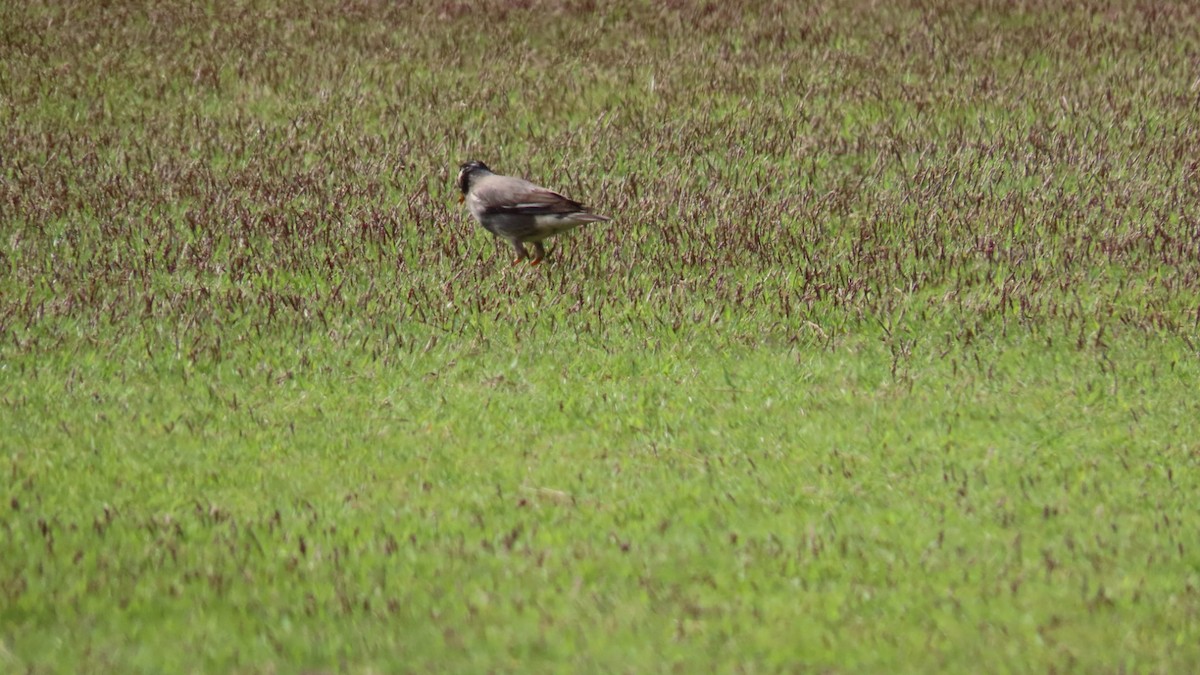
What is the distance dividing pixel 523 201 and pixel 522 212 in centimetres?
8

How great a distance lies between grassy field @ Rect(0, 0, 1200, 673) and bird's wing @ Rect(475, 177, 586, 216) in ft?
1.49


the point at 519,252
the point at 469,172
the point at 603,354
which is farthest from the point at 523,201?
the point at 603,354

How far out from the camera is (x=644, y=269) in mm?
10617

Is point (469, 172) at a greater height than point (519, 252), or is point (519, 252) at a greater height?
point (469, 172)

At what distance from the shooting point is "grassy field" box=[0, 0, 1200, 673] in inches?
221

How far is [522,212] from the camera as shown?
10578 mm

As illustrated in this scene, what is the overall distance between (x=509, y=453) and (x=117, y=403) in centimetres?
231

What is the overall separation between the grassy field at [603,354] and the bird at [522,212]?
0.97 ft

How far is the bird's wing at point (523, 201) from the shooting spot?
Result: 10531 millimetres

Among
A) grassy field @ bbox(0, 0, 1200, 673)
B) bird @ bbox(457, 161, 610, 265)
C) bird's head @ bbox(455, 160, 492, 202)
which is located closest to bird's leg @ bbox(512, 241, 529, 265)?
bird @ bbox(457, 161, 610, 265)

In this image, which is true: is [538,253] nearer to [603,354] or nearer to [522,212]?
[522,212]

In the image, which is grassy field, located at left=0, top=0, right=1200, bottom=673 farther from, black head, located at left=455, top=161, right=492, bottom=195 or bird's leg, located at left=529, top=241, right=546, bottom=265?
black head, located at left=455, top=161, right=492, bottom=195

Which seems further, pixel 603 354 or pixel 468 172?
pixel 468 172

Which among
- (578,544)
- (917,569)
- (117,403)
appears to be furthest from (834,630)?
(117,403)
